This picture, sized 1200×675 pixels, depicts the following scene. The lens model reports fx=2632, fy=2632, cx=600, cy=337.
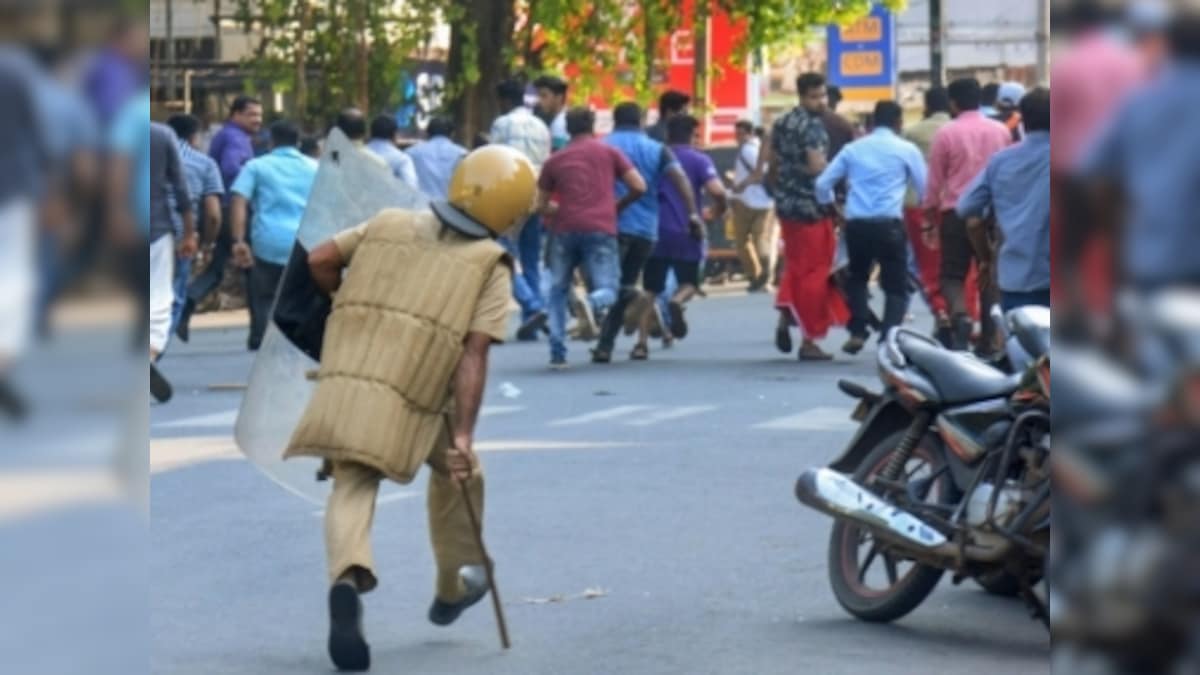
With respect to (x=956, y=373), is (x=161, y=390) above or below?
below

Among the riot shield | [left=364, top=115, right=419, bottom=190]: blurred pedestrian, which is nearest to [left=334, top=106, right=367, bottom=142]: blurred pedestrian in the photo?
[left=364, top=115, right=419, bottom=190]: blurred pedestrian

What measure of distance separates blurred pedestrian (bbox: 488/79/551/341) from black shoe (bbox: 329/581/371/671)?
12.0 m

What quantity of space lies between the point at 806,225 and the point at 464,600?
1019 centimetres

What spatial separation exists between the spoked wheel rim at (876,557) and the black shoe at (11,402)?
19.3 ft

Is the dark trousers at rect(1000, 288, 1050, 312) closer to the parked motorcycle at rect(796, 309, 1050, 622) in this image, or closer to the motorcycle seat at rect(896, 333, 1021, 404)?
the parked motorcycle at rect(796, 309, 1050, 622)

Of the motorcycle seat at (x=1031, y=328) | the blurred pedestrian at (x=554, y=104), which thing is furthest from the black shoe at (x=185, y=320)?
the motorcycle seat at (x=1031, y=328)

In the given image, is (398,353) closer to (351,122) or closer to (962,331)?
(351,122)

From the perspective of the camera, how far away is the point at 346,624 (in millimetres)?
A: 6512

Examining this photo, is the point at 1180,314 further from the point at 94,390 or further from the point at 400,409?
the point at 400,409

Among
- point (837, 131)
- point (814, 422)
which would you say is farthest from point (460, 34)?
point (814, 422)

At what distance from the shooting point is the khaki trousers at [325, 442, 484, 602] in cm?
657

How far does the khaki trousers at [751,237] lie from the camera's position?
27.2 m

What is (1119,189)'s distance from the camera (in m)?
1.13

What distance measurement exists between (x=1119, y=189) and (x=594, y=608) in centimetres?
661
